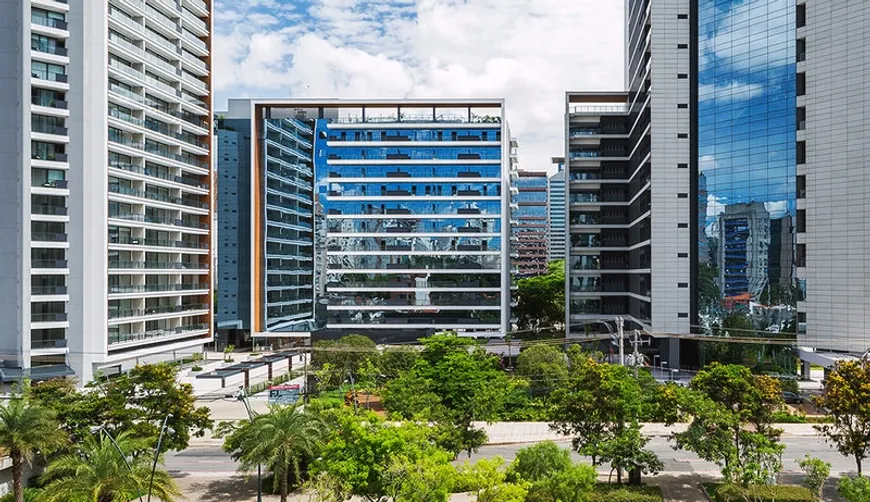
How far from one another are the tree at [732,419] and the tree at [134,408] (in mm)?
23887

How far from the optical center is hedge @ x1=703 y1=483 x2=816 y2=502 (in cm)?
2759

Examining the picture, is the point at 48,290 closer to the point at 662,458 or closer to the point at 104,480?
the point at 104,480

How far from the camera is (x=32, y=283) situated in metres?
50.5

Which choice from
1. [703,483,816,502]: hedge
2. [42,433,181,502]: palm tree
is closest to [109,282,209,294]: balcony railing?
[42,433,181,502]: palm tree

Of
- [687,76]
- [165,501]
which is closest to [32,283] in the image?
[165,501]

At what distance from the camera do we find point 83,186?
52.0m

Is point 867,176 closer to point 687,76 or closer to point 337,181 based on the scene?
point 687,76

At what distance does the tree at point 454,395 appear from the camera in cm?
3403

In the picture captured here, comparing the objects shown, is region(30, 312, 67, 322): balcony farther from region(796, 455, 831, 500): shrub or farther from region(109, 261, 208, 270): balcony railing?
region(796, 455, 831, 500): shrub

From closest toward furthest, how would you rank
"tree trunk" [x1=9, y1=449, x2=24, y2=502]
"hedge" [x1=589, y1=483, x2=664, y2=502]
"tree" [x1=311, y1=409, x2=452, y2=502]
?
"tree" [x1=311, y1=409, x2=452, y2=502]
"tree trunk" [x1=9, y1=449, x2=24, y2=502]
"hedge" [x1=589, y1=483, x2=664, y2=502]

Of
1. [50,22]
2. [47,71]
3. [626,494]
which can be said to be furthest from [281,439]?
[50,22]

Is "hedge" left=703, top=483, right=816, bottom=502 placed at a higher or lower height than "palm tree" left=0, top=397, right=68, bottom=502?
lower

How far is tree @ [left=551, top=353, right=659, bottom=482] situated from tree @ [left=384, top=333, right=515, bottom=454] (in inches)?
217

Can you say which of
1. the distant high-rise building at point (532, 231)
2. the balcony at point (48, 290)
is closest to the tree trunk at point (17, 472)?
the balcony at point (48, 290)
